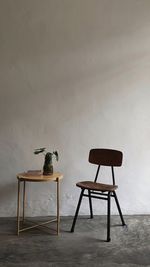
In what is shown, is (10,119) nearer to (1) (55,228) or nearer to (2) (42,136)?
(2) (42,136)

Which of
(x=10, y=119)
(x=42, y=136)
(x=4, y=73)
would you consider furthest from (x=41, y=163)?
(x=4, y=73)

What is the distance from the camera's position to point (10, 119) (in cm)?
387

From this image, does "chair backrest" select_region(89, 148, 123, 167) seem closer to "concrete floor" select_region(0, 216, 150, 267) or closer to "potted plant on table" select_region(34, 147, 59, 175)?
"potted plant on table" select_region(34, 147, 59, 175)

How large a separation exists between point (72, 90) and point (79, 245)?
5.63 ft

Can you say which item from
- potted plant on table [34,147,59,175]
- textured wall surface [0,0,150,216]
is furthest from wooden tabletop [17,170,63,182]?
textured wall surface [0,0,150,216]

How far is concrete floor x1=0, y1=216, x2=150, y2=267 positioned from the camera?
110 inches

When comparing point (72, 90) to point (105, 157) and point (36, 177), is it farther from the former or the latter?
point (36, 177)

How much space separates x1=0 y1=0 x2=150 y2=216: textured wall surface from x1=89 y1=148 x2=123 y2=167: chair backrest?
0.19m

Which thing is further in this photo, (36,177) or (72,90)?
(72,90)

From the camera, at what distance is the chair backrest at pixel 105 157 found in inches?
145

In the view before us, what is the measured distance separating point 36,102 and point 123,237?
173 centimetres

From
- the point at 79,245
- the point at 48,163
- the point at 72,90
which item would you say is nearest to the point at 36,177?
the point at 48,163

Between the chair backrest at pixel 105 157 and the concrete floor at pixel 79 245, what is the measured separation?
2.20ft

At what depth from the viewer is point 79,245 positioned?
123 inches
